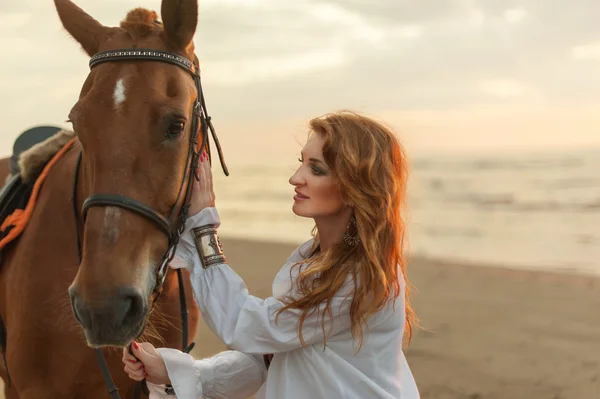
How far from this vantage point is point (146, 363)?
2.03m

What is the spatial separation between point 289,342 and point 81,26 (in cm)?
131

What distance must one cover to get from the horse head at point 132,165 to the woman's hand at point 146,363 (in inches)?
8.6

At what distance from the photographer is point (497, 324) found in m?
6.67

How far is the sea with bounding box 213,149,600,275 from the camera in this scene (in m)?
10.4

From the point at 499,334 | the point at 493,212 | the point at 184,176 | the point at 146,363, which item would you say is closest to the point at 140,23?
the point at 184,176

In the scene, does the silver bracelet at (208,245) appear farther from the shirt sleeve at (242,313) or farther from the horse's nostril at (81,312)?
the horse's nostril at (81,312)

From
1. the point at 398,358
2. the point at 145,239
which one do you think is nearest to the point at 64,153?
the point at 145,239

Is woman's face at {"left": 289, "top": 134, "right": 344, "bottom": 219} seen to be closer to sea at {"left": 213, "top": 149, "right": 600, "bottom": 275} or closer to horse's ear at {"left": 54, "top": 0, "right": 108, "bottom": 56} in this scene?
horse's ear at {"left": 54, "top": 0, "right": 108, "bottom": 56}

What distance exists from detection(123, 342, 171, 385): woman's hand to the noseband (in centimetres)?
18

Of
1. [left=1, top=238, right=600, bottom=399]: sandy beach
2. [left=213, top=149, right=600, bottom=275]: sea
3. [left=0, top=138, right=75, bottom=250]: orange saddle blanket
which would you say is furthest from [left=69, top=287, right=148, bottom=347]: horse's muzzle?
[left=213, top=149, right=600, bottom=275]: sea

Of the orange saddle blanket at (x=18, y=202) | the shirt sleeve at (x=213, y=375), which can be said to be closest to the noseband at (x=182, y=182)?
the shirt sleeve at (x=213, y=375)

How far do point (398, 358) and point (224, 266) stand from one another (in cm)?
63

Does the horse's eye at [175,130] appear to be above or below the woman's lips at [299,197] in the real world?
above

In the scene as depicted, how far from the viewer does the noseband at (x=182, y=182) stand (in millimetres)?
1802
